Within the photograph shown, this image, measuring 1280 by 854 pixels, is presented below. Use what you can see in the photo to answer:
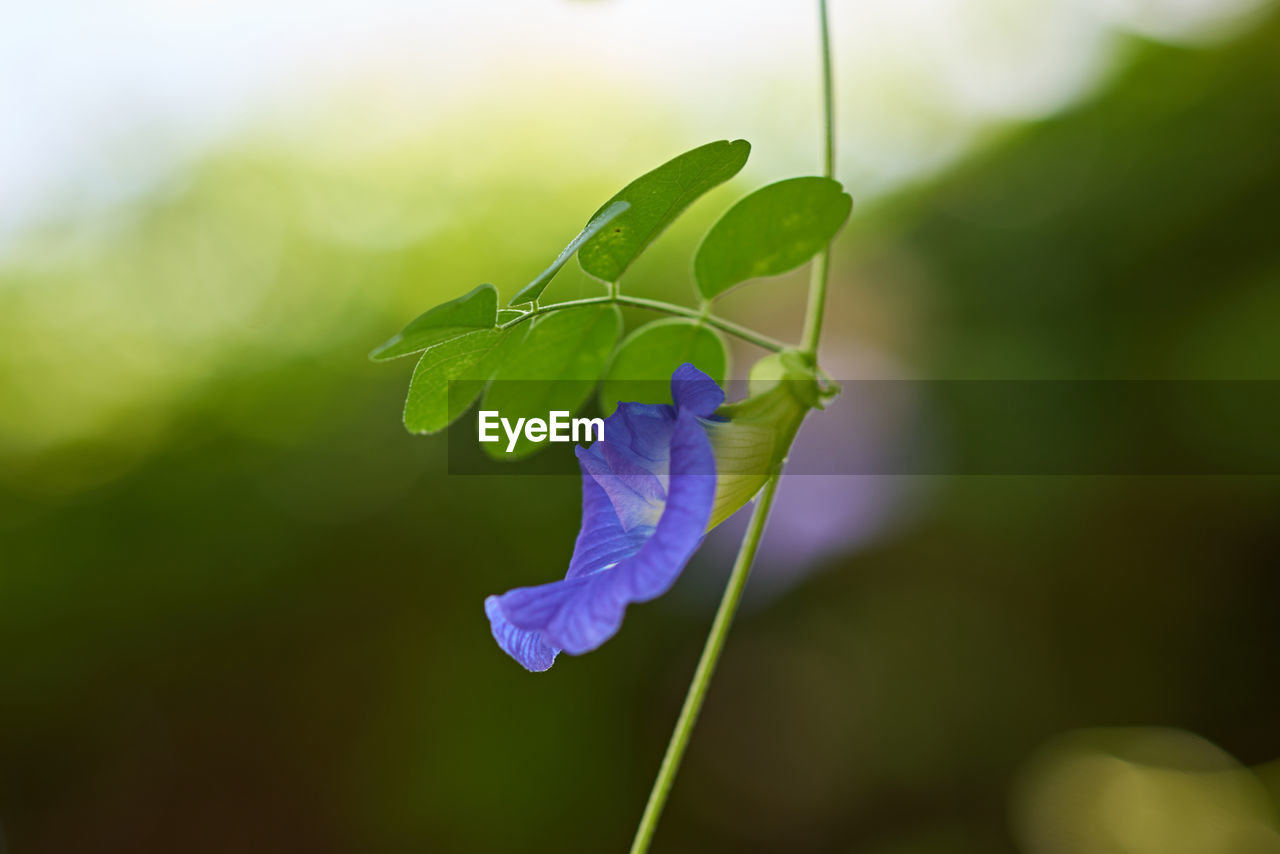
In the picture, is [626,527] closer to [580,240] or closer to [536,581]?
[580,240]

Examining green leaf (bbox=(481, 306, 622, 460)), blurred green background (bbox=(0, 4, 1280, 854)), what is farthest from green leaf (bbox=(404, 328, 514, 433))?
blurred green background (bbox=(0, 4, 1280, 854))

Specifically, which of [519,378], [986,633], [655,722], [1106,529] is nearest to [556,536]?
[655,722]

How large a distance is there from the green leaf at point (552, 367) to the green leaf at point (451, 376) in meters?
0.01

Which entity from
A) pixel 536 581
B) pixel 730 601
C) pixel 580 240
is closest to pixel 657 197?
pixel 580 240

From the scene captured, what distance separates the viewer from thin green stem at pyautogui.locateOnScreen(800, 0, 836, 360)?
17.1 inches

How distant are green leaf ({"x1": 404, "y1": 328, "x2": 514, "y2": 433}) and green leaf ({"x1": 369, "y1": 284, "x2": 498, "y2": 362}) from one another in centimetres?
2

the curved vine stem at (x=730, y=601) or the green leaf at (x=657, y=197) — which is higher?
the green leaf at (x=657, y=197)

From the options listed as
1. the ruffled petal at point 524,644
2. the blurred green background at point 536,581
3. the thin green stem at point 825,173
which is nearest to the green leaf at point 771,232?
the thin green stem at point 825,173

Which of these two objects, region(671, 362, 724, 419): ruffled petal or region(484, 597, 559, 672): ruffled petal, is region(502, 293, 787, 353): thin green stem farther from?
region(484, 597, 559, 672): ruffled petal

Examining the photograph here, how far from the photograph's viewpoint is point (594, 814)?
1.73 m

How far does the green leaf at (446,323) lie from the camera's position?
0.38 meters

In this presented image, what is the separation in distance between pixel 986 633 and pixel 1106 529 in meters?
0.28

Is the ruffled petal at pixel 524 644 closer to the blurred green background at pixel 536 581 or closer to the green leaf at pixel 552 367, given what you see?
the green leaf at pixel 552 367

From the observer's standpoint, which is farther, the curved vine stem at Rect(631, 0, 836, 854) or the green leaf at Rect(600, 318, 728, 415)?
the green leaf at Rect(600, 318, 728, 415)
